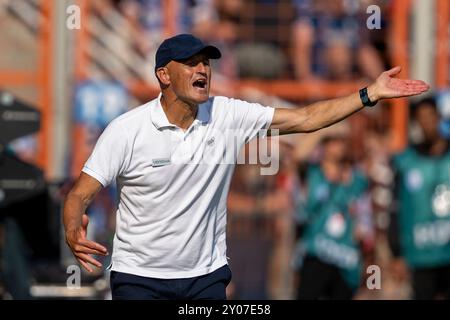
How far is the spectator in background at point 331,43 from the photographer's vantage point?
14.7 metres

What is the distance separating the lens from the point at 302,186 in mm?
12844

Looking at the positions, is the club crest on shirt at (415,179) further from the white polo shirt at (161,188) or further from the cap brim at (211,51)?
the cap brim at (211,51)

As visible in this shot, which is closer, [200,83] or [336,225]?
[200,83]

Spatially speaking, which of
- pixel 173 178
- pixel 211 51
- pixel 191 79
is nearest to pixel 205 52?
pixel 211 51

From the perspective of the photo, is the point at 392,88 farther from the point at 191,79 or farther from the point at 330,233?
the point at 330,233

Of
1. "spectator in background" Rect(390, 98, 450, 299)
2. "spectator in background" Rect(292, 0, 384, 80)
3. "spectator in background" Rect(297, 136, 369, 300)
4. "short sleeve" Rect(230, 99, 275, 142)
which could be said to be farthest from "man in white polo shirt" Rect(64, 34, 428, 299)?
"spectator in background" Rect(292, 0, 384, 80)

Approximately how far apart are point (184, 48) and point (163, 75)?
280 millimetres

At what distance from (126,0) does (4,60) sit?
163 cm

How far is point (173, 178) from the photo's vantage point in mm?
7824

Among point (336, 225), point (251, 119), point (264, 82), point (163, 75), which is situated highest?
point (264, 82)

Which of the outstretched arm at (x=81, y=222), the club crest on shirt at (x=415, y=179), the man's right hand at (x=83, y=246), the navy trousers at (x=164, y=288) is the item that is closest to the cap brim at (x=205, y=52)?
the outstretched arm at (x=81, y=222)

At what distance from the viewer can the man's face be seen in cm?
786

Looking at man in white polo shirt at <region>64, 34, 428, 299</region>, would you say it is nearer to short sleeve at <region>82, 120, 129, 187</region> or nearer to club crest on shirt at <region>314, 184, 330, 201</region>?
short sleeve at <region>82, 120, 129, 187</region>
